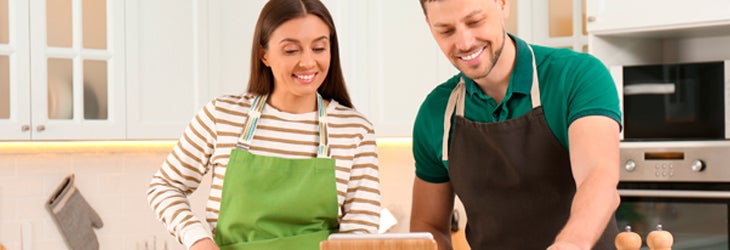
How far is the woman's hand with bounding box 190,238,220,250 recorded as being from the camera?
1712 mm

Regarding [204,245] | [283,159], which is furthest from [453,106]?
[204,245]

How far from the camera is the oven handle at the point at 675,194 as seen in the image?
319 cm

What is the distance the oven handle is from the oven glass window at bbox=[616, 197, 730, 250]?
17 millimetres

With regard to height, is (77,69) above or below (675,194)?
above

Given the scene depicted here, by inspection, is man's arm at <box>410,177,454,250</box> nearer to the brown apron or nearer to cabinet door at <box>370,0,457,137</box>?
the brown apron

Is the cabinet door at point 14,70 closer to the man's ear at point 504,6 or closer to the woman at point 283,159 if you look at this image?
the woman at point 283,159

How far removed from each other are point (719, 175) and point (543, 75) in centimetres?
159

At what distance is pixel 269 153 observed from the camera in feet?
6.18

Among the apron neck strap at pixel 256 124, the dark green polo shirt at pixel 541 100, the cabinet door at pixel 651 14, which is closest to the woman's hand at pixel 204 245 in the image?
the apron neck strap at pixel 256 124

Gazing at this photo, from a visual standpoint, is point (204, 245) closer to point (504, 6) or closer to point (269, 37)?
point (269, 37)

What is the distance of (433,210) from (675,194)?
158 centimetres

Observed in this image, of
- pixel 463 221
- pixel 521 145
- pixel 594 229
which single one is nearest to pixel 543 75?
pixel 521 145

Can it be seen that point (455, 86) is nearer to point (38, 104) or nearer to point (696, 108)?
point (696, 108)

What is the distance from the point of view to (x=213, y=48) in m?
4.02
